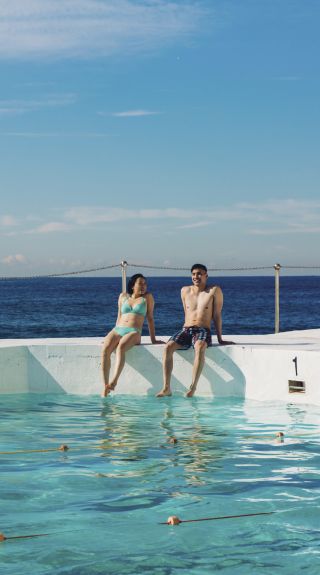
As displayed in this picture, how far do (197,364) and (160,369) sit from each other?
1.63ft

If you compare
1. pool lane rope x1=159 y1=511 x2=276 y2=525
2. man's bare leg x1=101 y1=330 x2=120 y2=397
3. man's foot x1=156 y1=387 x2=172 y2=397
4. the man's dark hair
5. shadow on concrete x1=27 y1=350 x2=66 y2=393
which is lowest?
pool lane rope x1=159 y1=511 x2=276 y2=525

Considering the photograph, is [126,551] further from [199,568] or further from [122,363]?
[122,363]

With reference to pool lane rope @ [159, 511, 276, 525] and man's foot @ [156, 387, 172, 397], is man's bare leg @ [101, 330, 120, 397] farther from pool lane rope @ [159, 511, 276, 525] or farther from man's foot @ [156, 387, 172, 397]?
pool lane rope @ [159, 511, 276, 525]

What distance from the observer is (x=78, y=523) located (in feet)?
13.6

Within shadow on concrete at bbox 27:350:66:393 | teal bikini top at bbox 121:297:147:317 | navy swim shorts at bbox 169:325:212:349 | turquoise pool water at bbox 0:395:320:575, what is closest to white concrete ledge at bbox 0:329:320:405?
shadow on concrete at bbox 27:350:66:393

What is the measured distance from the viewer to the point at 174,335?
332 inches

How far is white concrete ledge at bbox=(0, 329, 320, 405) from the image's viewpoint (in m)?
7.98

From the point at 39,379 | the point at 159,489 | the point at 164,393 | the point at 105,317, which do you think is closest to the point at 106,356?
the point at 164,393

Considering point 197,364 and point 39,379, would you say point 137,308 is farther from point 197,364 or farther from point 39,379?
point 39,379

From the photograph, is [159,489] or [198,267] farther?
[198,267]

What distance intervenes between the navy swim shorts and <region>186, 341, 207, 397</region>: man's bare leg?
0.32 feet

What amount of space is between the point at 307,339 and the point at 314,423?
2560 mm

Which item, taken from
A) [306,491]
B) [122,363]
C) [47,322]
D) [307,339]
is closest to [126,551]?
[306,491]

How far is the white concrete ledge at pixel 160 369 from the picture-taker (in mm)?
7980
